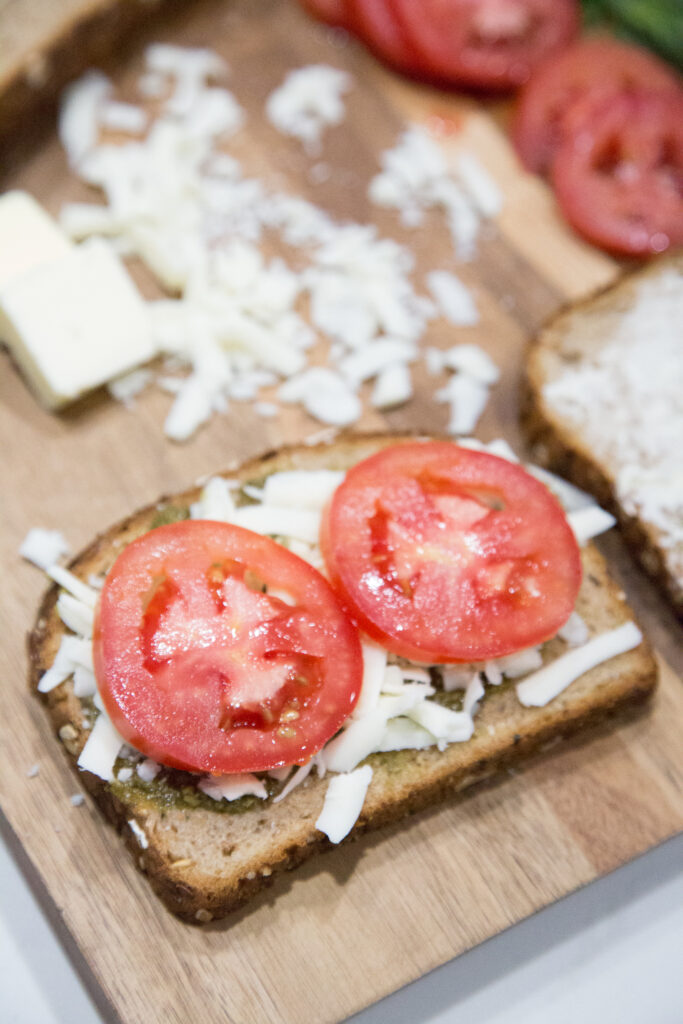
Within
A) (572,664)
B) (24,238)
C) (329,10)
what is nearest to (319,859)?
(572,664)

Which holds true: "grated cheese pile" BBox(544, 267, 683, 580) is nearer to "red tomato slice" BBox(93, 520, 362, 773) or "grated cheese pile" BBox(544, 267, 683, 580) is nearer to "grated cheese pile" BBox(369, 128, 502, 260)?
"grated cheese pile" BBox(369, 128, 502, 260)

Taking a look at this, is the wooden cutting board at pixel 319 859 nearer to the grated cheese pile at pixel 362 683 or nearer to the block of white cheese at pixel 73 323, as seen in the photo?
the block of white cheese at pixel 73 323

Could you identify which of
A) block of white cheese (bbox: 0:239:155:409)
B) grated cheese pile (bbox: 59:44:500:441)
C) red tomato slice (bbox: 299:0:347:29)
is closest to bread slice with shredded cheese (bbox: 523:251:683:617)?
grated cheese pile (bbox: 59:44:500:441)

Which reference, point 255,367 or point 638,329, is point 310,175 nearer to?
point 255,367

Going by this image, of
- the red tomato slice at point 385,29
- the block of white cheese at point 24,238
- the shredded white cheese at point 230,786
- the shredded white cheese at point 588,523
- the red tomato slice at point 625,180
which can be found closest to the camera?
the shredded white cheese at point 230,786

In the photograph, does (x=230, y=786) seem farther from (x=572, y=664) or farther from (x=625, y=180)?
(x=625, y=180)

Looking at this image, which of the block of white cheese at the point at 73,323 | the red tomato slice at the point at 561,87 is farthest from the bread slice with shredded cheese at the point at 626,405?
the block of white cheese at the point at 73,323

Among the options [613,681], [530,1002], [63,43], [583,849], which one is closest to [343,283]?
[63,43]
